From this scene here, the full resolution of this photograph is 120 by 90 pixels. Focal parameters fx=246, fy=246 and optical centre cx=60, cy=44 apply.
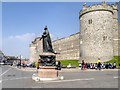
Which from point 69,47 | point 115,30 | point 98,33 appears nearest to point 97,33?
point 98,33

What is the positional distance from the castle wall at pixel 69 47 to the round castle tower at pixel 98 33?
15.1 m

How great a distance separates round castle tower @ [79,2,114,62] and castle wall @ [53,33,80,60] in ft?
49.6

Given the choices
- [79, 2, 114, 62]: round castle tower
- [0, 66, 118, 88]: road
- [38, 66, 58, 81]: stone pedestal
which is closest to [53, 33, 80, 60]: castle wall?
[79, 2, 114, 62]: round castle tower

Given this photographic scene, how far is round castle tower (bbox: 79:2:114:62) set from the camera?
4638cm

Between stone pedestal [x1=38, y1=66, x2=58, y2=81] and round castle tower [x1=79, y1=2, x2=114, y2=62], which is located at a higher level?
round castle tower [x1=79, y1=2, x2=114, y2=62]

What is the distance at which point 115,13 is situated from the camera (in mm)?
54906

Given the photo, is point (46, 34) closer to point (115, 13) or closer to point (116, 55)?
point (116, 55)

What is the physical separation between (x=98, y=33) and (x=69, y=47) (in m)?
23.2

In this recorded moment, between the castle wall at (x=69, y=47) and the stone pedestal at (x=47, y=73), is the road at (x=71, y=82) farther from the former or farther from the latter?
the castle wall at (x=69, y=47)

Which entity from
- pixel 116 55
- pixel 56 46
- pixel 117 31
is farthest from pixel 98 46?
pixel 56 46

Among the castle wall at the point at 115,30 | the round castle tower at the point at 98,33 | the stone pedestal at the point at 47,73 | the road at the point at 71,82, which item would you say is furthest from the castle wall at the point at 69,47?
the stone pedestal at the point at 47,73

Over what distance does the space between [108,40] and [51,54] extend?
30877 mm

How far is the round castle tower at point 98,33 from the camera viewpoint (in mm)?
46375

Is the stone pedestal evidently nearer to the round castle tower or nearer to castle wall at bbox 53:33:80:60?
the round castle tower
